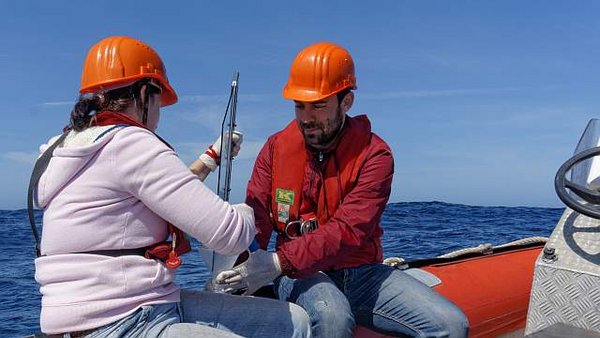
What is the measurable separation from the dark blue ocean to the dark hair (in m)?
3.75

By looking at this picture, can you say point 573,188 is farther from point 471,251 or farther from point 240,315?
point 471,251

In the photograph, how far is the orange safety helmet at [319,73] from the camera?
8.36 feet

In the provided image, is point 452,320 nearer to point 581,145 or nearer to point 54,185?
point 581,145

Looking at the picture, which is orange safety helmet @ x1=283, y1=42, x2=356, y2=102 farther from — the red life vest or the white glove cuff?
the white glove cuff

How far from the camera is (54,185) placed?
1696mm

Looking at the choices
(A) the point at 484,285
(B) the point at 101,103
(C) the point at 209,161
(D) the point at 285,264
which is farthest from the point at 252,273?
(A) the point at 484,285

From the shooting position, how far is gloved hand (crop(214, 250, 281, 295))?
2230 millimetres

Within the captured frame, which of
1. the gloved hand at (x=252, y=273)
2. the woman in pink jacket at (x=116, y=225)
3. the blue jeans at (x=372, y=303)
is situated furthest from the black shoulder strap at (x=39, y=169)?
the blue jeans at (x=372, y=303)

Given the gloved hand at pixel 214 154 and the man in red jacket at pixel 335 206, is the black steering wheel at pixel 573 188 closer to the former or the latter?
the man in red jacket at pixel 335 206

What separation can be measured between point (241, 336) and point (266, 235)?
2.64ft

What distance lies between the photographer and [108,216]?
1.69 metres

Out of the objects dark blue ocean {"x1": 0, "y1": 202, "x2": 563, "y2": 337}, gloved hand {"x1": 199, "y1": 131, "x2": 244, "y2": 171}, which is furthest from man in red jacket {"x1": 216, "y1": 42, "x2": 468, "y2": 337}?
dark blue ocean {"x1": 0, "y1": 202, "x2": 563, "y2": 337}

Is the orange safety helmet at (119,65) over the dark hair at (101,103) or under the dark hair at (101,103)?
over

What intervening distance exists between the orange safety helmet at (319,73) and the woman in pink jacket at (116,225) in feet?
2.91
